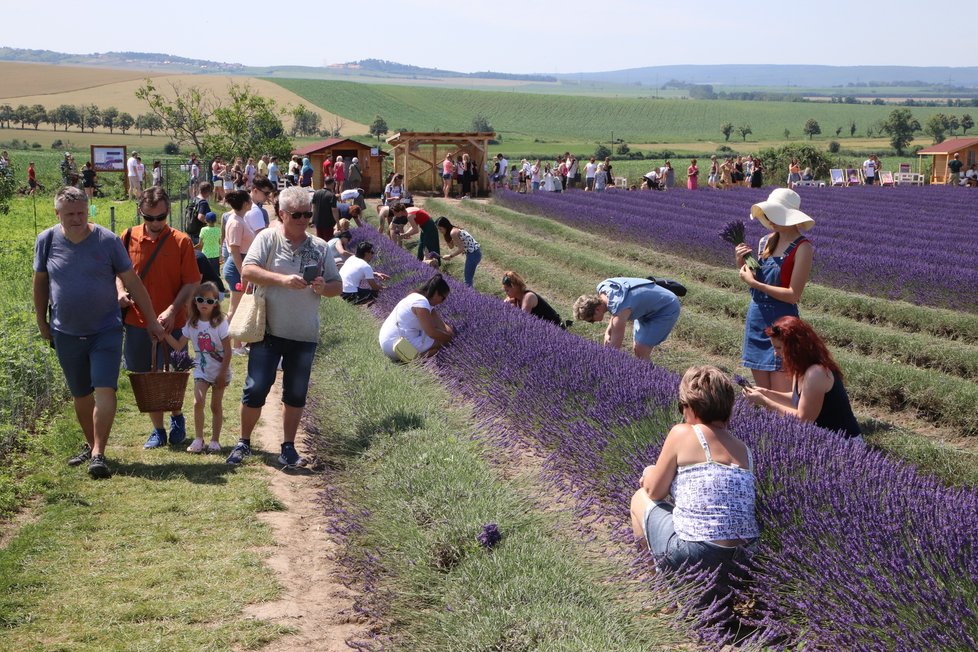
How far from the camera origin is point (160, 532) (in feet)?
16.1

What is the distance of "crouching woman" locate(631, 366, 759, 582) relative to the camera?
3.74 metres

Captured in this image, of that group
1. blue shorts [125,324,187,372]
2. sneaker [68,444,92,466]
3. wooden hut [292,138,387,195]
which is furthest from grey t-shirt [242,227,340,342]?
wooden hut [292,138,387,195]

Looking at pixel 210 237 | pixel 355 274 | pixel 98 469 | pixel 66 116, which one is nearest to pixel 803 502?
pixel 98 469

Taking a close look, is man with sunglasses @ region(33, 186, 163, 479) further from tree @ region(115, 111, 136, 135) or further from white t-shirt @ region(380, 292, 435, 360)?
tree @ region(115, 111, 136, 135)

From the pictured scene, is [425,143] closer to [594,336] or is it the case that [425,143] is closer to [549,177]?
[549,177]

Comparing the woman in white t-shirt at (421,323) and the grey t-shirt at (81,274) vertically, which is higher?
the grey t-shirt at (81,274)

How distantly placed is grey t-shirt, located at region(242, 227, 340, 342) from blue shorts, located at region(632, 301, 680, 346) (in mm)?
2638

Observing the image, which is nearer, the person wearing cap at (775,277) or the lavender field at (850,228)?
the person wearing cap at (775,277)

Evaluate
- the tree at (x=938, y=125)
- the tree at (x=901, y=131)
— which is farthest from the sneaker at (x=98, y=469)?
the tree at (x=938, y=125)

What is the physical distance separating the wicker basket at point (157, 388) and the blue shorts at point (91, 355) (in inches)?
5.4

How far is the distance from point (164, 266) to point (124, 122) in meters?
98.6

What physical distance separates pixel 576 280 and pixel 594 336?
428 centimetres

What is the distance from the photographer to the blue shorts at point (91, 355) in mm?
5691

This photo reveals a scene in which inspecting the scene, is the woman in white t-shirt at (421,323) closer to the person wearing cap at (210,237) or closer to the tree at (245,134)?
the person wearing cap at (210,237)
